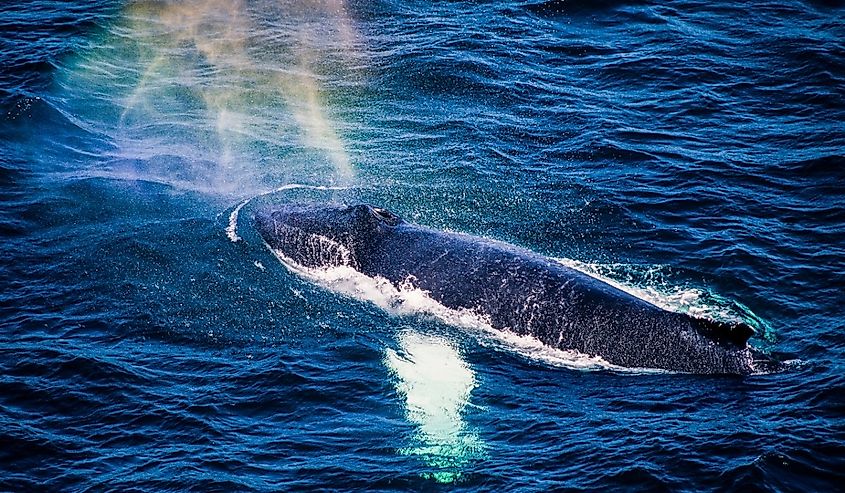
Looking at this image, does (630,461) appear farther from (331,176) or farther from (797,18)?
(797,18)

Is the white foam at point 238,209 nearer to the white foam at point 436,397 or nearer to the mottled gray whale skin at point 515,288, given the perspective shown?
the mottled gray whale skin at point 515,288

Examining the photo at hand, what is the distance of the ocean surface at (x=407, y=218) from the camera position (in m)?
18.0

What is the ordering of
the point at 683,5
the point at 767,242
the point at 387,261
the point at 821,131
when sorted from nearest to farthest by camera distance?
the point at 387,261 < the point at 767,242 < the point at 821,131 < the point at 683,5

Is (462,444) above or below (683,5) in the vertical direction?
below

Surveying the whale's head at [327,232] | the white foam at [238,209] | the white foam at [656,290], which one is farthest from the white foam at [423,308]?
the white foam at [656,290]

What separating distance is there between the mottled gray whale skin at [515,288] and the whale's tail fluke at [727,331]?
19 mm

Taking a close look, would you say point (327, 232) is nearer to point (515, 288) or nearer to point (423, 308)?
point (423, 308)

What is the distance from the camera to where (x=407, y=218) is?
1056 inches

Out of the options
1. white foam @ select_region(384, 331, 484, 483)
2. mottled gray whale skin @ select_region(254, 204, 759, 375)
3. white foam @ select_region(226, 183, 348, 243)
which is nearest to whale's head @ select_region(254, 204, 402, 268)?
mottled gray whale skin @ select_region(254, 204, 759, 375)

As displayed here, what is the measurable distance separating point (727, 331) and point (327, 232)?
32.6 ft

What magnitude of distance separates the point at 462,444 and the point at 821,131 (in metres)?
17.6

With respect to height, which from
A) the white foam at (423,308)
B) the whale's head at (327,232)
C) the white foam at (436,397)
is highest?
the whale's head at (327,232)

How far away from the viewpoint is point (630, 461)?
56.2 ft

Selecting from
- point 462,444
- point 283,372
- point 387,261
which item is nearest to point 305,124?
point 387,261
